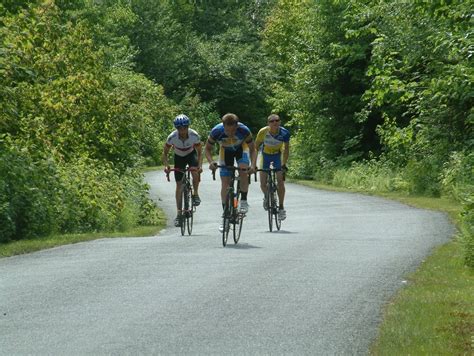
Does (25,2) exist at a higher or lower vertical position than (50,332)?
higher

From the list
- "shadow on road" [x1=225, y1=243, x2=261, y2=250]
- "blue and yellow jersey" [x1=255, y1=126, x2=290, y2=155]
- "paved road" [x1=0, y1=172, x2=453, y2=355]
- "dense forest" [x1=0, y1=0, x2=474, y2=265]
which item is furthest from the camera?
"dense forest" [x1=0, y1=0, x2=474, y2=265]

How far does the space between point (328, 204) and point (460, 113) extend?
4992 millimetres

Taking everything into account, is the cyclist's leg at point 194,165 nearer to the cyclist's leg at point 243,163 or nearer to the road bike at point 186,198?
the road bike at point 186,198

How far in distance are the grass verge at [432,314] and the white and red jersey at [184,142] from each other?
16.9 feet

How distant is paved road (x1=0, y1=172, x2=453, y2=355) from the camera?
915cm

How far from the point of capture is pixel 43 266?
572 inches

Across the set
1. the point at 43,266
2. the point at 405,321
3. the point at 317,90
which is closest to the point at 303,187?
the point at 317,90

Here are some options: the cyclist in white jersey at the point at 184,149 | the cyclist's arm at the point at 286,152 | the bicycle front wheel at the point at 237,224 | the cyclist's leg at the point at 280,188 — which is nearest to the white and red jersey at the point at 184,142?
the cyclist in white jersey at the point at 184,149

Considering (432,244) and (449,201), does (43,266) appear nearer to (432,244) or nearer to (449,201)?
(432,244)

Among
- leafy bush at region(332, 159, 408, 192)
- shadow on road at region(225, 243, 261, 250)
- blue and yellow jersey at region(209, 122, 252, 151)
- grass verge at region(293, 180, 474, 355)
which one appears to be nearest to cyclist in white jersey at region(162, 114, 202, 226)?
blue and yellow jersey at region(209, 122, 252, 151)

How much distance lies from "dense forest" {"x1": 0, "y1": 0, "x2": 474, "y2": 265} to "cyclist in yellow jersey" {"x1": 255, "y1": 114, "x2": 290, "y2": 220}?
9.06ft

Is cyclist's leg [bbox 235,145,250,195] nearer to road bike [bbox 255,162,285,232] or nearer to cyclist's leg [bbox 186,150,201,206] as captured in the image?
cyclist's leg [bbox 186,150,201,206]

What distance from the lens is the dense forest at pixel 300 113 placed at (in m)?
21.0

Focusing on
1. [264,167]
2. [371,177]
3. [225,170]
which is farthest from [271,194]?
[371,177]
